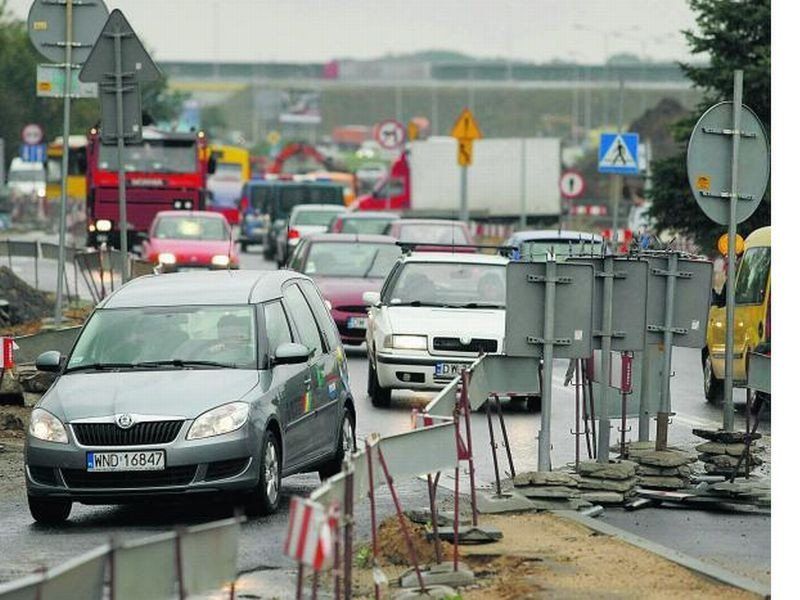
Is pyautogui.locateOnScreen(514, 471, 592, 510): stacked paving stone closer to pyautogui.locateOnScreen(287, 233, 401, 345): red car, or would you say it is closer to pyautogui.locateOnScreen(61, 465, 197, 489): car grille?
pyautogui.locateOnScreen(61, 465, 197, 489): car grille

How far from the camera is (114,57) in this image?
69.3 ft

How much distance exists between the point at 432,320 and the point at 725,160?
20.3 ft

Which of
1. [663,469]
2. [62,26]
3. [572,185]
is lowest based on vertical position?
[663,469]

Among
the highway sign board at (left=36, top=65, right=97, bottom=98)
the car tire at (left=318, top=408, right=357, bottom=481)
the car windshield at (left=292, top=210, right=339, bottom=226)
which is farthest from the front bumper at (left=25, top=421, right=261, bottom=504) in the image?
the car windshield at (left=292, top=210, right=339, bottom=226)

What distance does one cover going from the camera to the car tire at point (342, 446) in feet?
52.6

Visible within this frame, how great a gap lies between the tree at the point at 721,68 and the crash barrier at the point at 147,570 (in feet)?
103

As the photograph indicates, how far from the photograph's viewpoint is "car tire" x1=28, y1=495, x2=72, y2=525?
14056mm

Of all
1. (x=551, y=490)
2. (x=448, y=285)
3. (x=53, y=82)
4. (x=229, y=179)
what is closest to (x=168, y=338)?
(x=551, y=490)

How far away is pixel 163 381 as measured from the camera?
14.4 meters

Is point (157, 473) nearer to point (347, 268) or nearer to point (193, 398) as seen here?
point (193, 398)

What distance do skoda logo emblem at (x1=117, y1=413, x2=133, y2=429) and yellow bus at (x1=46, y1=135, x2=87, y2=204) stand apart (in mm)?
39307

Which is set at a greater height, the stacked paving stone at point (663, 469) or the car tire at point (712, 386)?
the stacked paving stone at point (663, 469)

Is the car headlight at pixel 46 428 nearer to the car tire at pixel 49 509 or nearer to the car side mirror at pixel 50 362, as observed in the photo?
the car tire at pixel 49 509

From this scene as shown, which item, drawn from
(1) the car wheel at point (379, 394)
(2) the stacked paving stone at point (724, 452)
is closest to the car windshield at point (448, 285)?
(1) the car wheel at point (379, 394)
